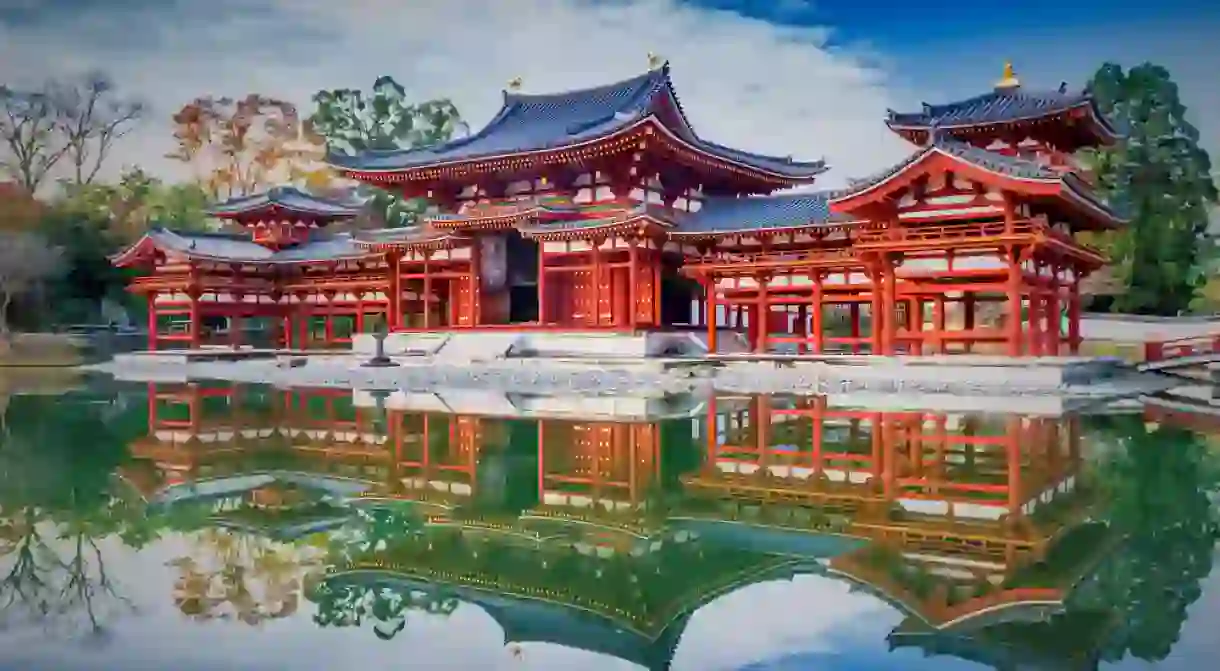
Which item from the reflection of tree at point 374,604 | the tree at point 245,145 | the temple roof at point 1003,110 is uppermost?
the tree at point 245,145

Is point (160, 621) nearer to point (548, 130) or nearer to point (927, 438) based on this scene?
point (927, 438)

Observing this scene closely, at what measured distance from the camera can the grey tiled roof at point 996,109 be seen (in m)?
13.5

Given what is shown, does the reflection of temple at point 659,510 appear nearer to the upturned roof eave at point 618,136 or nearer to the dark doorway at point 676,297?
the upturned roof eave at point 618,136

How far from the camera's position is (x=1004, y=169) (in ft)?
38.2

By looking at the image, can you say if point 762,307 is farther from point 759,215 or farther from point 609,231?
point 609,231

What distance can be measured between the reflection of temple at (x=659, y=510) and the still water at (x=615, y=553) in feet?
0.07

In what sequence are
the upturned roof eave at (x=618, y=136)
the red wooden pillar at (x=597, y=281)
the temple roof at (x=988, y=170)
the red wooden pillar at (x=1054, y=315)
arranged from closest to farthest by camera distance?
the temple roof at (x=988, y=170)
the red wooden pillar at (x=1054, y=315)
the upturned roof eave at (x=618, y=136)
the red wooden pillar at (x=597, y=281)

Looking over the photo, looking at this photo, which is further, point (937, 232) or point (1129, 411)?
point (937, 232)

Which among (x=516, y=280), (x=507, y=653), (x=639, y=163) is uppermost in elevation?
(x=639, y=163)

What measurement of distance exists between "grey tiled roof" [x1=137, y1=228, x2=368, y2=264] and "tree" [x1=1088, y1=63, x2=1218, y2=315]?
1473 cm

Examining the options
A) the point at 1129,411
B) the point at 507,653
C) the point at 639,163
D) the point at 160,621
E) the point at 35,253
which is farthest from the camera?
the point at 35,253

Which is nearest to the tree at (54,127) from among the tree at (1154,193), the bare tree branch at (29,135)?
the bare tree branch at (29,135)

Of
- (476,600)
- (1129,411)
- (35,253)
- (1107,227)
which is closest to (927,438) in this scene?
(1129,411)

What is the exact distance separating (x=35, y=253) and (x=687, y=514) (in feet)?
66.1
